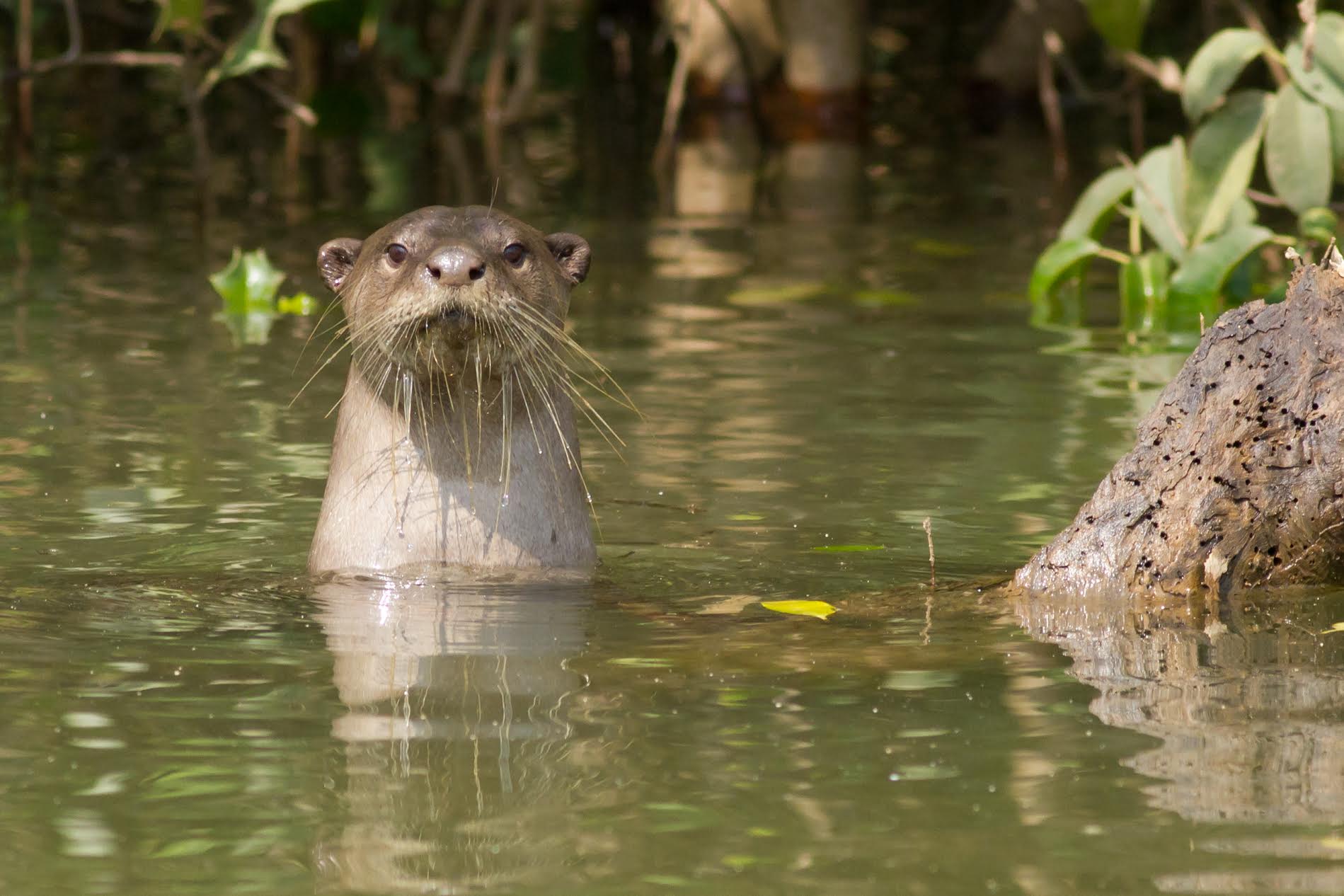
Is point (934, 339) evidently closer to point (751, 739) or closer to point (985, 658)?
point (985, 658)

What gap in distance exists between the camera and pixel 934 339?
25.6 feet

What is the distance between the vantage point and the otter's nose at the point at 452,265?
4.29 m

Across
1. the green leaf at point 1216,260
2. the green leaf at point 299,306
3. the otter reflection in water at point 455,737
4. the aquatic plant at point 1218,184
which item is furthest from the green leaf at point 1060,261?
the otter reflection in water at point 455,737

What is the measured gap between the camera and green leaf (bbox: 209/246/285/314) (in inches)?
327

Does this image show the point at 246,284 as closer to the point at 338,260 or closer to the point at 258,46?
the point at 258,46

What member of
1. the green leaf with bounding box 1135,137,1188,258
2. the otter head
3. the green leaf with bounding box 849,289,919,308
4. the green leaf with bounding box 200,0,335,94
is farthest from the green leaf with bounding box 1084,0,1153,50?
the otter head

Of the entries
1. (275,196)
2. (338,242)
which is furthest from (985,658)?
(275,196)

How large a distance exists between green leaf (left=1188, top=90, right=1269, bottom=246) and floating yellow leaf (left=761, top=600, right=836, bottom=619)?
327cm

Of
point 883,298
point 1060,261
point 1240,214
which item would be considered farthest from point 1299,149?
point 883,298

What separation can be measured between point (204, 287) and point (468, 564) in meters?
4.43

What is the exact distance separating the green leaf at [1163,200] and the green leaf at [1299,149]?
0.44 metres

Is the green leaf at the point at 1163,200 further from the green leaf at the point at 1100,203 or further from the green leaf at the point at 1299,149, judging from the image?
the green leaf at the point at 1299,149

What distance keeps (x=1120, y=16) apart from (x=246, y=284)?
3298 mm

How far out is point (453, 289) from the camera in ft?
14.1
